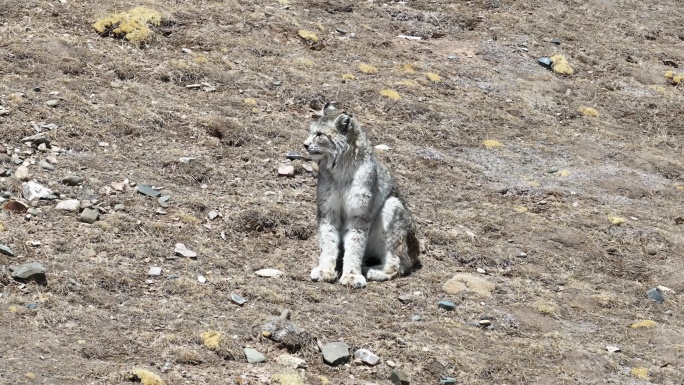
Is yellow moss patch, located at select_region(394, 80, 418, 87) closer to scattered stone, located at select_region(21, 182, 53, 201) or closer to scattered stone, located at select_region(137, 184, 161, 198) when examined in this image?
scattered stone, located at select_region(137, 184, 161, 198)

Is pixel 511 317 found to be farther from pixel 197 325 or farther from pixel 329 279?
pixel 197 325

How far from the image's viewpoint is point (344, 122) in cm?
1144

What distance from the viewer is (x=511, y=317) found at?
10727 millimetres

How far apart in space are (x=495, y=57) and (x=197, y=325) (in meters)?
12.8

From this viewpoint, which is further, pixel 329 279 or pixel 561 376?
pixel 329 279

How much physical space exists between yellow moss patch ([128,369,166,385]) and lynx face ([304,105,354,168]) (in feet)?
13.4

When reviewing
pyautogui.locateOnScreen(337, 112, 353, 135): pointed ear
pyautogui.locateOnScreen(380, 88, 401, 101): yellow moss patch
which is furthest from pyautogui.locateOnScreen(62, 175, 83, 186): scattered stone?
pyautogui.locateOnScreen(380, 88, 401, 101): yellow moss patch

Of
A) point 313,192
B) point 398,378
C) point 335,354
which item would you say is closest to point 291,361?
point 335,354

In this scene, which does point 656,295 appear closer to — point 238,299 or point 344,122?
point 344,122

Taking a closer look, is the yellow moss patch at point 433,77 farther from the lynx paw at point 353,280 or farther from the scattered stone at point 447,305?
the scattered stone at point 447,305

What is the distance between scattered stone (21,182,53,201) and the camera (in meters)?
11.6

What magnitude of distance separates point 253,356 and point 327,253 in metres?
2.73

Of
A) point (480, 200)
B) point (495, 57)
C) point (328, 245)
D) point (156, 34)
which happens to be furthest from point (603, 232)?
point (156, 34)

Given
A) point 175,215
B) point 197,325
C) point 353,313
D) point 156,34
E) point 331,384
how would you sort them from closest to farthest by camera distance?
1. point 331,384
2. point 197,325
3. point 353,313
4. point 175,215
5. point 156,34
